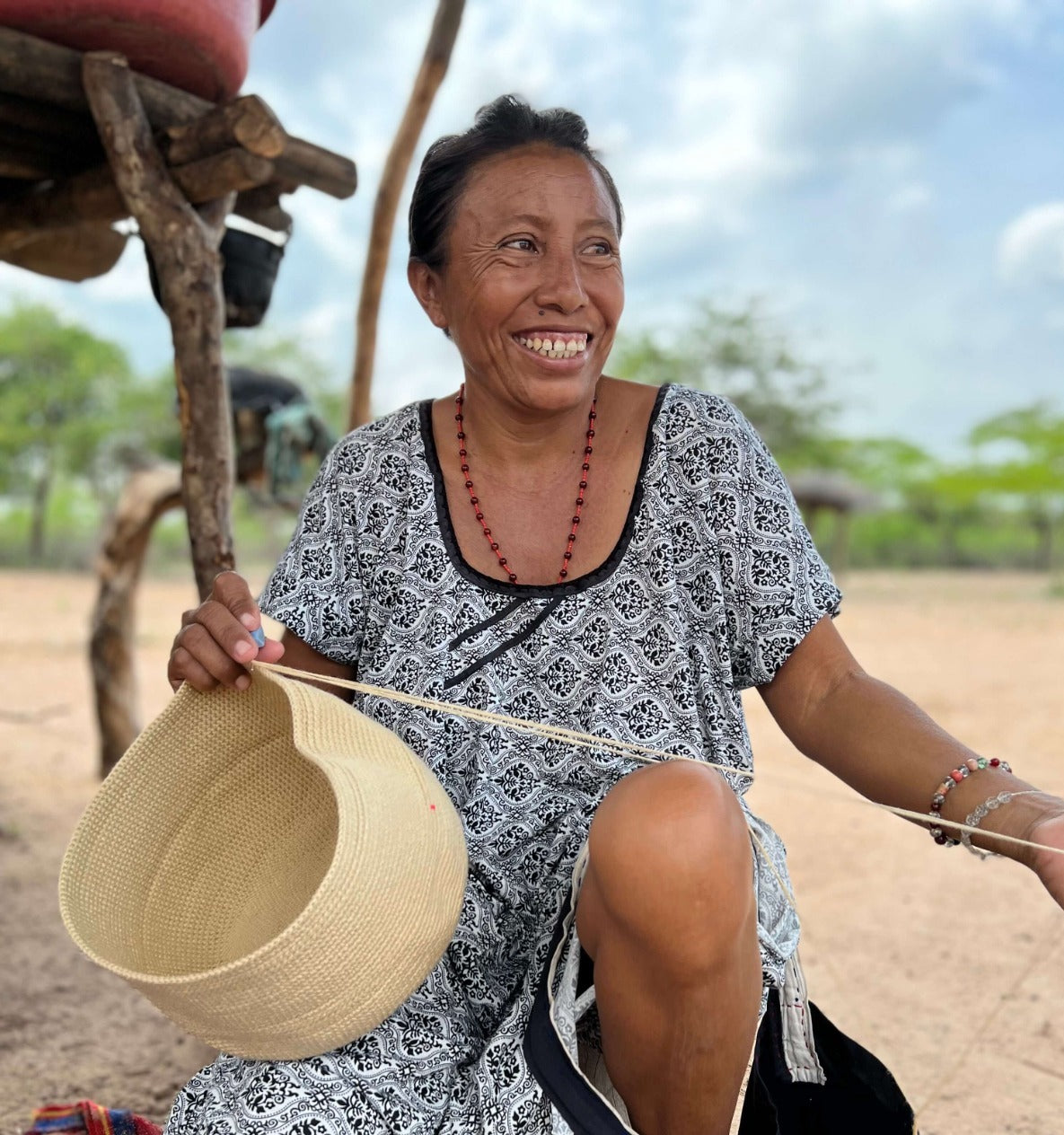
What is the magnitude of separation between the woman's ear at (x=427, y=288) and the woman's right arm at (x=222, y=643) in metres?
0.54

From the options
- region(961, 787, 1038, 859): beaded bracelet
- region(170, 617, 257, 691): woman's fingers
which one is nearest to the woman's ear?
region(170, 617, 257, 691): woman's fingers

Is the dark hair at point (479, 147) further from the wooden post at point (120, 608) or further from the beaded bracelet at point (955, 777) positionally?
the wooden post at point (120, 608)

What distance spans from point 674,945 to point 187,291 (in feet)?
5.39

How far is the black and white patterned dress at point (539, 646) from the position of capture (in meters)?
1.42

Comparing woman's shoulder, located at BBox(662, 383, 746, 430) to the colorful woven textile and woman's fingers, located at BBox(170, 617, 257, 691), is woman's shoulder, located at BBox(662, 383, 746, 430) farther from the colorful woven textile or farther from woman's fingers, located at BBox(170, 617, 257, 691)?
the colorful woven textile

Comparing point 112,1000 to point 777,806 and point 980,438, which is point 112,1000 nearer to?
point 777,806

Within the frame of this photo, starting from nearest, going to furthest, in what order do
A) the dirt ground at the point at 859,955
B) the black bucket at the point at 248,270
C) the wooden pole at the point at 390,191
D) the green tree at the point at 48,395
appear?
the dirt ground at the point at 859,955
the black bucket at the point at 248,270
the wooden pole at the point at 390,191
the green tree at the point at 48,395

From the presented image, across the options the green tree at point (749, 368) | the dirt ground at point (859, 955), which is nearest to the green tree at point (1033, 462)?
the green tree at point (749, 368)

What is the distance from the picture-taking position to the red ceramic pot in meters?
2.15

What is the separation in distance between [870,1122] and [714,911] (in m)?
0.52

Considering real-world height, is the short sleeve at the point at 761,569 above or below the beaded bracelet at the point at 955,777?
above

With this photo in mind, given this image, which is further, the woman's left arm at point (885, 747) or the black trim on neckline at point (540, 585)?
the black trim on neckline at point (540, 585)

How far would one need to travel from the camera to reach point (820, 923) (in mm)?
3270

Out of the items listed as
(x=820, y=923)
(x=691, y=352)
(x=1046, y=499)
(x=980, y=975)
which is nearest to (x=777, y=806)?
(x=820, y=923)
